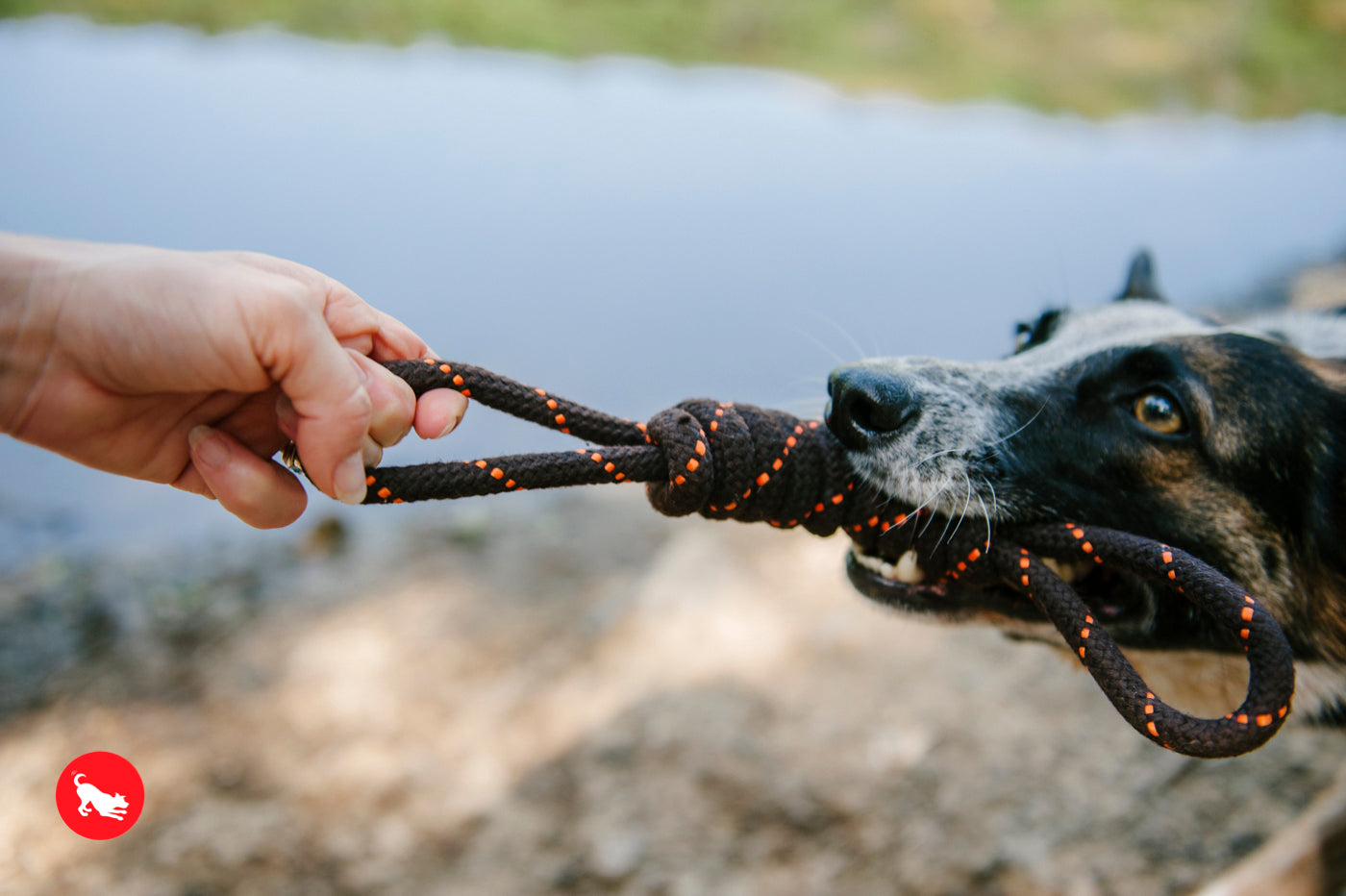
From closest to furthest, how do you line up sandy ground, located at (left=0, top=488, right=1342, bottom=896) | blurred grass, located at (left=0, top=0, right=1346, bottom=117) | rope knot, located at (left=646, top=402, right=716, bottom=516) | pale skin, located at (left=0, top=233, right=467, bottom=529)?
1. pale skin, located at (left=0, top=233, right=467, bottom=529)
2. rope knot, located at (left=646, top=402, right=716, bottom=516)
3. sandy ground, located at (left=0, top=488, right=1342, bottom=896)
4. blurred grass, located at (left=0, top=0, right=1346, bottom=117)

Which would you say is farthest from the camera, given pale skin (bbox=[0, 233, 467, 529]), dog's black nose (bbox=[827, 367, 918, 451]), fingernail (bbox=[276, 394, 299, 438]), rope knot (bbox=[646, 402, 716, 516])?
dog's black nose (bbox=[827, 367, 918, 451])

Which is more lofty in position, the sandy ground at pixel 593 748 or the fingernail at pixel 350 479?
the fingernail at pixel 350 479

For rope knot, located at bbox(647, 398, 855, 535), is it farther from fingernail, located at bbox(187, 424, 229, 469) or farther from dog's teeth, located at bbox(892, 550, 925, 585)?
fingernail, located at bbox(187, 424, 229, 469)

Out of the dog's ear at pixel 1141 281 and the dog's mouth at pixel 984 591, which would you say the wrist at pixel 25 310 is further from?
the dog's ear at pixel 1141 281

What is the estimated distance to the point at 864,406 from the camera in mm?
1543

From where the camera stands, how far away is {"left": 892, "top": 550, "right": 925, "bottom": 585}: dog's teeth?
1.64 meters

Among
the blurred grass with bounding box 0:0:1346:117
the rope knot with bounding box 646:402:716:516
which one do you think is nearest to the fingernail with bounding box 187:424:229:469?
the rope knot with bounding box 646:402:716:516

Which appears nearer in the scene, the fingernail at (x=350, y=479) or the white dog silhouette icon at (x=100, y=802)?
the fingernail at (x=350, y=479)

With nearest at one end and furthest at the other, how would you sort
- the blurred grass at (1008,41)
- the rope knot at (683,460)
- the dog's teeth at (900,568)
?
the rope knot at (683,460), the dog's teeth at (900,568), the blurred grass at (1008,41)

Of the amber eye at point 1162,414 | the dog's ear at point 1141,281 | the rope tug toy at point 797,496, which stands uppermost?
the dog's ear at point 1141,281

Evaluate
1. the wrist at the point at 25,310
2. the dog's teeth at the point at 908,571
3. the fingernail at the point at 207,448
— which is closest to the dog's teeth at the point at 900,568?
the dog's teeth at the point at 908,571

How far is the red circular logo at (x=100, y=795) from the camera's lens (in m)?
2.36

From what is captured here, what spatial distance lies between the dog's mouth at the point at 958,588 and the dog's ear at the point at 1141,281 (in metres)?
1.18

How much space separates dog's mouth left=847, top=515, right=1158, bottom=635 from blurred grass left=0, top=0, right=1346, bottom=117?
8.25m
